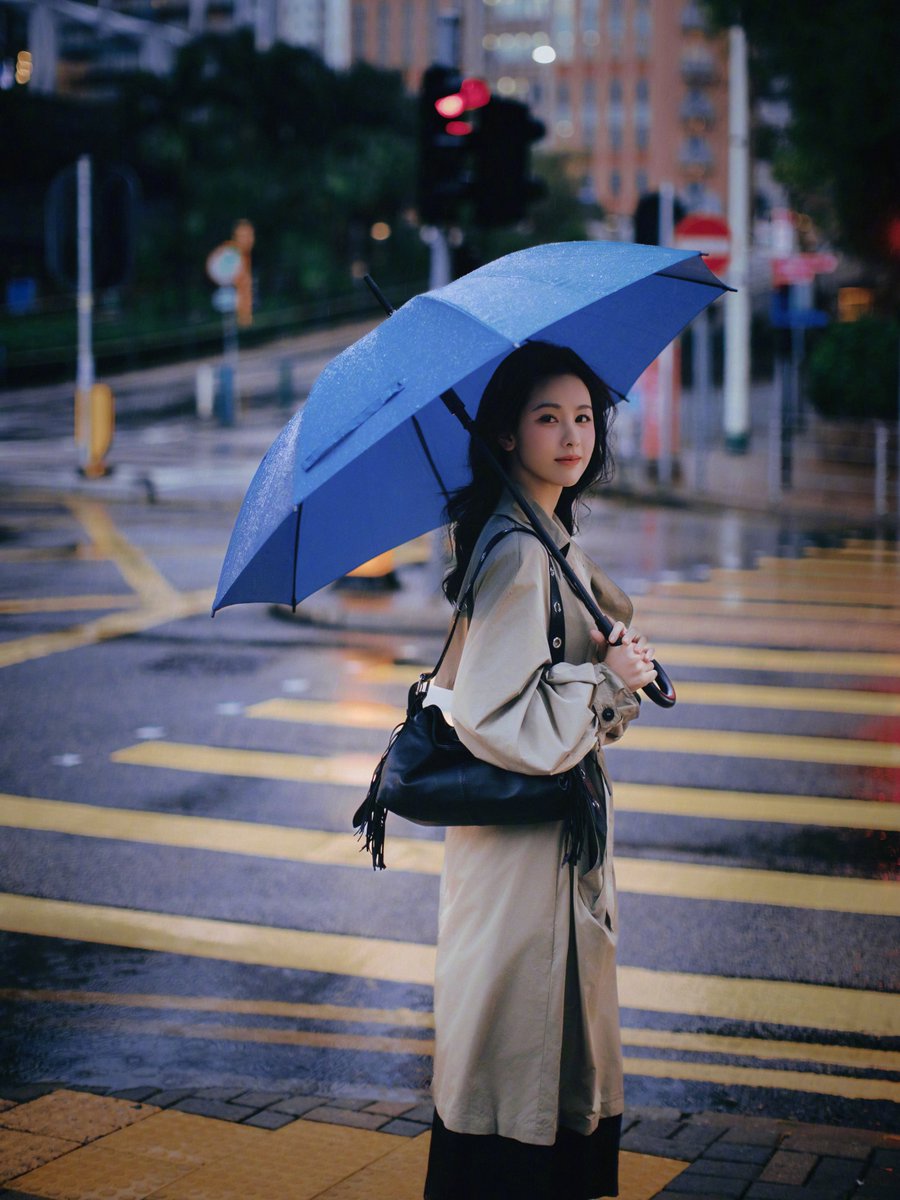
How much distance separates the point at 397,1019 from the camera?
4625 mm

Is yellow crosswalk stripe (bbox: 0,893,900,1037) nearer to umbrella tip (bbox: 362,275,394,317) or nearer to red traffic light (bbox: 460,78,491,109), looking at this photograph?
umbrella tip (bbox: 362,275,394,317)

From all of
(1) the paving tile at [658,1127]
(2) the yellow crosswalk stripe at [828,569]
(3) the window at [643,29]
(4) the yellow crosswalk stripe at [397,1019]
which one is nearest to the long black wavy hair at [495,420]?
(1) the paving tile at [658,1127]

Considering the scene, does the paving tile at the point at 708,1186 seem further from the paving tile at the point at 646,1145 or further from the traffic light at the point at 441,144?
the traffic light at the point at 441,144

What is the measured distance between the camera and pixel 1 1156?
11.3ft

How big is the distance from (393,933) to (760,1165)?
2.04 metres

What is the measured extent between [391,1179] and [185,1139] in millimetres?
532

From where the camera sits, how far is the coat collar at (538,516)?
293 cm

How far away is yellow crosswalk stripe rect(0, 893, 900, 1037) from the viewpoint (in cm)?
463

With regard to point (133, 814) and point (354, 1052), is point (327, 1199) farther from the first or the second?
point (133, 814)

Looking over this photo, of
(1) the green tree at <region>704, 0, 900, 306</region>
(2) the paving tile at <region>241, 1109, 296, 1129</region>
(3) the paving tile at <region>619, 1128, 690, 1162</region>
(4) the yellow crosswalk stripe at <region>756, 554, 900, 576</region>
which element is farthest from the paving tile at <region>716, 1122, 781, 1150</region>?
(1) the green tree at <region>704, 0, 900, 306</region>

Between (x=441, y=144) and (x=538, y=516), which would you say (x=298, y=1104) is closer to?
(x=538, y=516)

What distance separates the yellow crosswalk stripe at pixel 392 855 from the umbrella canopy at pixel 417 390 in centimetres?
260

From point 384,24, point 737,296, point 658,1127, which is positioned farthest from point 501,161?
point 384,24

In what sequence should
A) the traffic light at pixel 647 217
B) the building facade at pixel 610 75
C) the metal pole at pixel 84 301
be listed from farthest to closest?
the building facade at pixel 610 75, the metal pole at pixel 84 301, the traffic light at pixel 647 217
